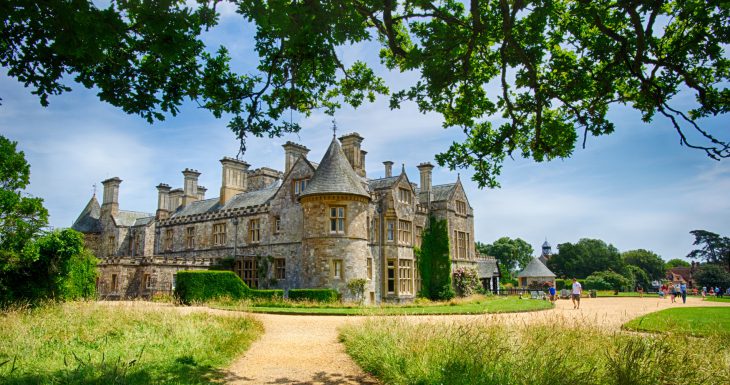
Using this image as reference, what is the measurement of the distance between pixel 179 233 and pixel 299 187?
1227 cm

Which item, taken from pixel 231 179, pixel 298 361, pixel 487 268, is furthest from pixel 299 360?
pixel 487 268

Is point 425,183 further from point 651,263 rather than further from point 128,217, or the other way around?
point 651,263

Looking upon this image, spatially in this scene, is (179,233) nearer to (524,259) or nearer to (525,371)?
(525,371)

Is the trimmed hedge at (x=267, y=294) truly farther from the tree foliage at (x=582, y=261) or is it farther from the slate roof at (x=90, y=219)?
the tree foliage at (x=582, y=261)

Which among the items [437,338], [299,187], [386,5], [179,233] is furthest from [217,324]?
[179,233]

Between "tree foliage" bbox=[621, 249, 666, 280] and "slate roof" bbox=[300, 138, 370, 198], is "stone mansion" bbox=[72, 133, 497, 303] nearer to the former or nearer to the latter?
"slate roof" bbox=[300, 138, 370, 198]

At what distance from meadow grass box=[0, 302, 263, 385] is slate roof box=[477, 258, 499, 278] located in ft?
101

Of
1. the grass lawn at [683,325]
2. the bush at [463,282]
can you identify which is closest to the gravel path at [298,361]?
the grass lawn at [683,325]

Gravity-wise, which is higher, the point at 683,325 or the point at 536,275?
the point at 536,275

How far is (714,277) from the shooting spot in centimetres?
6550

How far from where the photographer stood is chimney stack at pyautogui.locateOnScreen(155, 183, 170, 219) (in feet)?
125

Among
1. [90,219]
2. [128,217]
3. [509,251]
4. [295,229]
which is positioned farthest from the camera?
[509,251]

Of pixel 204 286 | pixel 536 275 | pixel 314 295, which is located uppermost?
pixel 536 275

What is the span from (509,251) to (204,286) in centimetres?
7836
